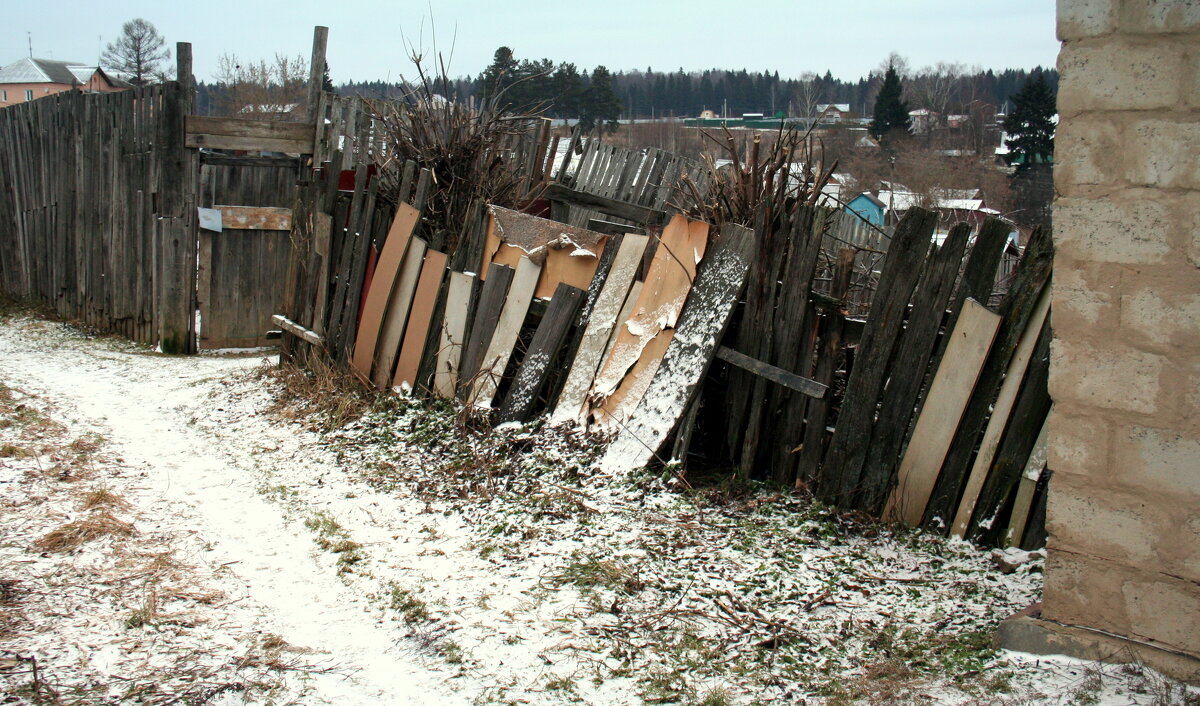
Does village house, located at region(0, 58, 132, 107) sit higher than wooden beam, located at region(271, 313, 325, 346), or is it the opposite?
village house, located at region(0, 58, 132, 107)

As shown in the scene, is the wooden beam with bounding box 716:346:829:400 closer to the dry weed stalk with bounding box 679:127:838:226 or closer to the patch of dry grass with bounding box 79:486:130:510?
the dry weed stalk with bounding box 679:127:838:226

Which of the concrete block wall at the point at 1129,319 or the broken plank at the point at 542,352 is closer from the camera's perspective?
the concrete block wall at the point at 1129,319

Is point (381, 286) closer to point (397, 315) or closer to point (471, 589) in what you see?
point (397, 315)

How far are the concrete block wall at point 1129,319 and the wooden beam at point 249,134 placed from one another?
25.5 feet

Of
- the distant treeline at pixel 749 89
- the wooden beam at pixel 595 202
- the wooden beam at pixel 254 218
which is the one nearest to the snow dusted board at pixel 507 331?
the wooden beam at pixel 595 202

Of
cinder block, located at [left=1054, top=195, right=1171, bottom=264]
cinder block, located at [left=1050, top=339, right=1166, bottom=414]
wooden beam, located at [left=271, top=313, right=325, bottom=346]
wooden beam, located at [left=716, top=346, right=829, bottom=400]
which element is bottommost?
wooden beam, located at [left=271, top=313, right=325, bottom=346]

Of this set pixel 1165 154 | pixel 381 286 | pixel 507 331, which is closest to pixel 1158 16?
pixel 1165 154

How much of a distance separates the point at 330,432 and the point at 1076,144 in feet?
15.6

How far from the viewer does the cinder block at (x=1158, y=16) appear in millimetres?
2824

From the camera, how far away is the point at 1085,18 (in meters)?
3.00

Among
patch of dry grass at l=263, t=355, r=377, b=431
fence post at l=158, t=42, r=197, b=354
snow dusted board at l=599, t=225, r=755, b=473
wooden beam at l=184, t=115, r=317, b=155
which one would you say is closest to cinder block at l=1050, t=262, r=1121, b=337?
snow dusted board at l=599, t=225, r=755, b=473

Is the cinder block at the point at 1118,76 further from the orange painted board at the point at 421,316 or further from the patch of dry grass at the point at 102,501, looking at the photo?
the patch of dry grass at the point at 102,501

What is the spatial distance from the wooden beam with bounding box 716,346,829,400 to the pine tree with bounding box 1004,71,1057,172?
83.6 ft

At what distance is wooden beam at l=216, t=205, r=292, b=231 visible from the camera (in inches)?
372
